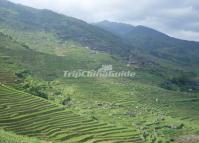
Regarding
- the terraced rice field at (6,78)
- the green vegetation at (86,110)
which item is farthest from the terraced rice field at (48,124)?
the terraced rice field at (6,78)

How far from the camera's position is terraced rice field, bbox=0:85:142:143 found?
78938mm

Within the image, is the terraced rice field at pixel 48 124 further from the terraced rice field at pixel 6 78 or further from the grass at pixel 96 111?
the terraced rice field at pixel 6 78

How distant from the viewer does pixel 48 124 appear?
8488 centimetres

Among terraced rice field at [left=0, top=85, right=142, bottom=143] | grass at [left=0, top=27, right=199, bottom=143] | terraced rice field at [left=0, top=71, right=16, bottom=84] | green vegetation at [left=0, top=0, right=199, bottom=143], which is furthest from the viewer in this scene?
terraced rice field at [left=0, top=71, right=16, bottom=84]

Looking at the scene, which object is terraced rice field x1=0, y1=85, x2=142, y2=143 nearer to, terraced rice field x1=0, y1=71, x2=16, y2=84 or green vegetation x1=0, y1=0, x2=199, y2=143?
green vegetation x1=0, y1=0, x2=199, y2=143

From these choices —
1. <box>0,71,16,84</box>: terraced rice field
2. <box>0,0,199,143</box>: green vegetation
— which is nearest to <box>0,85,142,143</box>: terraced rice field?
<box>0,0,199,143</box>: green vegetation

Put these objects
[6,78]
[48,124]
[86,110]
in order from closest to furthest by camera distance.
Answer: [48,124] → [6,78] → [86,110]

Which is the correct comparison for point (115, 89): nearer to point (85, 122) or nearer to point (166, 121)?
point (166, 121)

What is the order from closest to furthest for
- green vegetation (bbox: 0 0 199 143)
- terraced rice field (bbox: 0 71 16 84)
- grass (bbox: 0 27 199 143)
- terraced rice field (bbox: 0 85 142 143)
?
terraced rice field (bbox: 0 85 142 143)
green vegetation (bbox: 0 0 199 143)
grass (bbox: 0 27 199 143)
terraced rice field (bbox: 0 71 16 84)

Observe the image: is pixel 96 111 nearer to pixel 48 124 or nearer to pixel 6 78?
pixel 6 78

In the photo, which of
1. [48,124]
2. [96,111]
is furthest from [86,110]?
[48,124]

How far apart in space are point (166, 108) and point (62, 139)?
80.1 meters

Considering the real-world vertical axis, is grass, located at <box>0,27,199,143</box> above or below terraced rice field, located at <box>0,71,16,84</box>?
below

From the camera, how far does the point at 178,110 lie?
15162 cm
